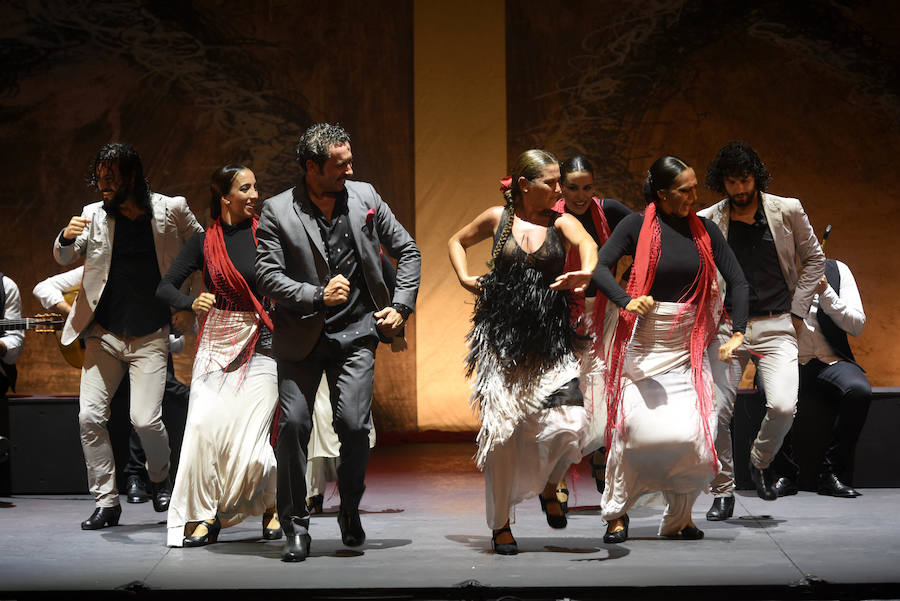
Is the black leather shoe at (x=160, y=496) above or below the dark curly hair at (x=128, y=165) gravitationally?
below

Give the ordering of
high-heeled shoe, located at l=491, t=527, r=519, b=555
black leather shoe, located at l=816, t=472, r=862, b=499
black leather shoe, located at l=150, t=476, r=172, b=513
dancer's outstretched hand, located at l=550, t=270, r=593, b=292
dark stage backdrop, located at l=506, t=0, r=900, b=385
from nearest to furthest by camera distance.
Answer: dancer's outstretched hand, located at l=550, t=270, r=593, b=292
high-heeled shoe, located at l=491, t=527, r=519, b=555
black leather shoe, located at l=150, t=476, r=172, b=513
black leather shoe, located at l=816, t=472, r=862, b=499
dark stage backdrop, located at l=506, t=0, r=900, b=385

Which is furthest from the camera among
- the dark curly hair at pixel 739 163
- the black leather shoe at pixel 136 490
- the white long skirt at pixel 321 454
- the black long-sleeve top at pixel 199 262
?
the black leather shoe at pixel 136 490

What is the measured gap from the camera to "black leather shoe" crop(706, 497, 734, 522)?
518cm

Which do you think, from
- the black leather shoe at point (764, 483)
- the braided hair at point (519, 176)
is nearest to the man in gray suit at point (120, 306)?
the braided hair at point (519, 176)

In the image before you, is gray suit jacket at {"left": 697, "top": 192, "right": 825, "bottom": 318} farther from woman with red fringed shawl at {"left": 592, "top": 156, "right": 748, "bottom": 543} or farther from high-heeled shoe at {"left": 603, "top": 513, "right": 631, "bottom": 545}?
high-heeled shoe at {"left": 603, "top": 513, "right": 631, "bottom": 545}

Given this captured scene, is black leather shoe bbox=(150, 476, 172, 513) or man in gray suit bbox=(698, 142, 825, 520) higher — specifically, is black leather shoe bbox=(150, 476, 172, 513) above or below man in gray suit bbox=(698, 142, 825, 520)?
below

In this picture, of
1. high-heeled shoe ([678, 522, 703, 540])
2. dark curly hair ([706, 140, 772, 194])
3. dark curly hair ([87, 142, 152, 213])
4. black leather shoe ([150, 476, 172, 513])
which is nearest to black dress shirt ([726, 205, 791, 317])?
dark curly hair ([706, 140, 772, 194])

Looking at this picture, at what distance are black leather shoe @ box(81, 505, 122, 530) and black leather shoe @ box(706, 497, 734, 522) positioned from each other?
270 centimetres

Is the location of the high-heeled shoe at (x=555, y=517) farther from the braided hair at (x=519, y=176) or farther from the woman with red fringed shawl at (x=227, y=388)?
the woman with red fringed shawl at (x=227, y=388)

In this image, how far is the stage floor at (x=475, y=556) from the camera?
152 inches

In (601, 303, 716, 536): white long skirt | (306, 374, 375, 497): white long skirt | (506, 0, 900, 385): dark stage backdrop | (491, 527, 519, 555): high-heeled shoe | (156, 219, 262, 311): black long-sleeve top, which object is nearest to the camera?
(491, 527, 519, 555): high-heeled shoe

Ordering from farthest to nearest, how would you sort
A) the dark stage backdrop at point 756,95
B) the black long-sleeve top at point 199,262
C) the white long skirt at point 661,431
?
the dark stage backdrop at point 756,95 → the black long-sleeve top at point 199,262 → the white long skirt at point 661,431

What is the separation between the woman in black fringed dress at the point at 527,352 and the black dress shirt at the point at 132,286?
161 cm

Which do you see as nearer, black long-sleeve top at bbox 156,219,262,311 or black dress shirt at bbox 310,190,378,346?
black dress shirt at bbox 310,190,378,346
